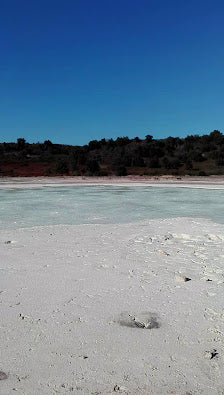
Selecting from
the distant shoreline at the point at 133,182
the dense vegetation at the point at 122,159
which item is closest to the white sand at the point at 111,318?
the distant shoreline at the point at 133,182

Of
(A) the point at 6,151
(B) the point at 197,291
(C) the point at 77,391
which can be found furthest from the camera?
(A) the point at 6,151

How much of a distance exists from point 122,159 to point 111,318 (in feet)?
132

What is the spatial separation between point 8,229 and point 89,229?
167 cm

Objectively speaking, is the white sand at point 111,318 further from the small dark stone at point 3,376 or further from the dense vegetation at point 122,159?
the dense vegetation at point 122,159

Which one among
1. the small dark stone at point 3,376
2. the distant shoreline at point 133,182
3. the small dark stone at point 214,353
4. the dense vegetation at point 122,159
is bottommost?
the small dark stone at point 3,376

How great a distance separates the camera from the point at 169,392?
8.23 feet

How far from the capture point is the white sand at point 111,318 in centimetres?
265

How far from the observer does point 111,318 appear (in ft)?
11.7

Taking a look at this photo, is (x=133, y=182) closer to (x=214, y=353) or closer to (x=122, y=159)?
(x=122, y=159)

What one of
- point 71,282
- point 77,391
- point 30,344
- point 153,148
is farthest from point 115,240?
point 153,148

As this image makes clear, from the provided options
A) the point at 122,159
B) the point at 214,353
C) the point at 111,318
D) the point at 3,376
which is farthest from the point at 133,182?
the point at 3,376

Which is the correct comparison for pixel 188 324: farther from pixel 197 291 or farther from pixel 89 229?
pixel 89 229

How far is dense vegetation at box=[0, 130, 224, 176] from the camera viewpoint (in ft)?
127

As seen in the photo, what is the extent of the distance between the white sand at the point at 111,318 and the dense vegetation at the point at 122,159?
30.6 m
